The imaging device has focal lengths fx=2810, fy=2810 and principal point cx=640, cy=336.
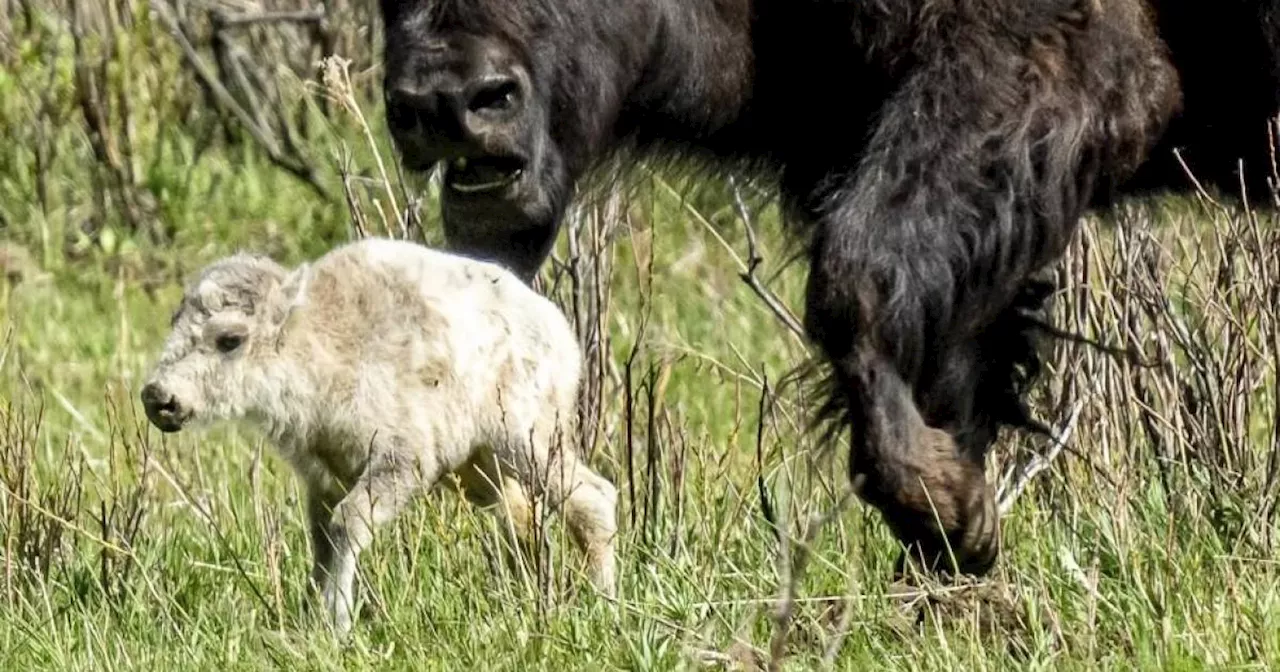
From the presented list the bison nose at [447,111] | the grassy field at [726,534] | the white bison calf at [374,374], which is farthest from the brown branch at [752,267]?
the bison nose at [447,111]

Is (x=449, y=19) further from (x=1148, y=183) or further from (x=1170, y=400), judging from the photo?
(x=1170, y=400)

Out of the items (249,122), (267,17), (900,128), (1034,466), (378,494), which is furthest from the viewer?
(249,122)

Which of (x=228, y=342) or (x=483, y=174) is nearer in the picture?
(x=228, y=342)

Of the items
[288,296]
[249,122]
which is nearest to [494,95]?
[288,296]

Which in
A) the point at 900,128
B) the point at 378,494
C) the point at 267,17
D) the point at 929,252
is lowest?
the point at 267,17

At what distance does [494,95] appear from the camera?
4742 millimetres

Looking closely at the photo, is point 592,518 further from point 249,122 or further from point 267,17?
point 249,122

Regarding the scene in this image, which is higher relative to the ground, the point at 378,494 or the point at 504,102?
the point at 504,102

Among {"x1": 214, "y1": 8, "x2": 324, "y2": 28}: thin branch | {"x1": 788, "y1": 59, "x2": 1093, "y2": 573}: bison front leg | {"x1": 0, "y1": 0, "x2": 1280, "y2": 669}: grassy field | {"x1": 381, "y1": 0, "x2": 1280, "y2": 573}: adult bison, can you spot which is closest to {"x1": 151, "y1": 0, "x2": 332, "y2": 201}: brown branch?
{"x1": 214, "y1": 8, "x2": 324, "y2": 28}: thin branch

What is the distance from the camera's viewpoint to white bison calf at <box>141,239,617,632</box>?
4766mm

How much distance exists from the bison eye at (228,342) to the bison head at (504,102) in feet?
1.35

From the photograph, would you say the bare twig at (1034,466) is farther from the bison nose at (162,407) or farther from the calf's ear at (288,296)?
the bison nose at (162,407)

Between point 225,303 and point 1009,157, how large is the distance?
1375 mm

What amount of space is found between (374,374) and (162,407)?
1.21 feet
